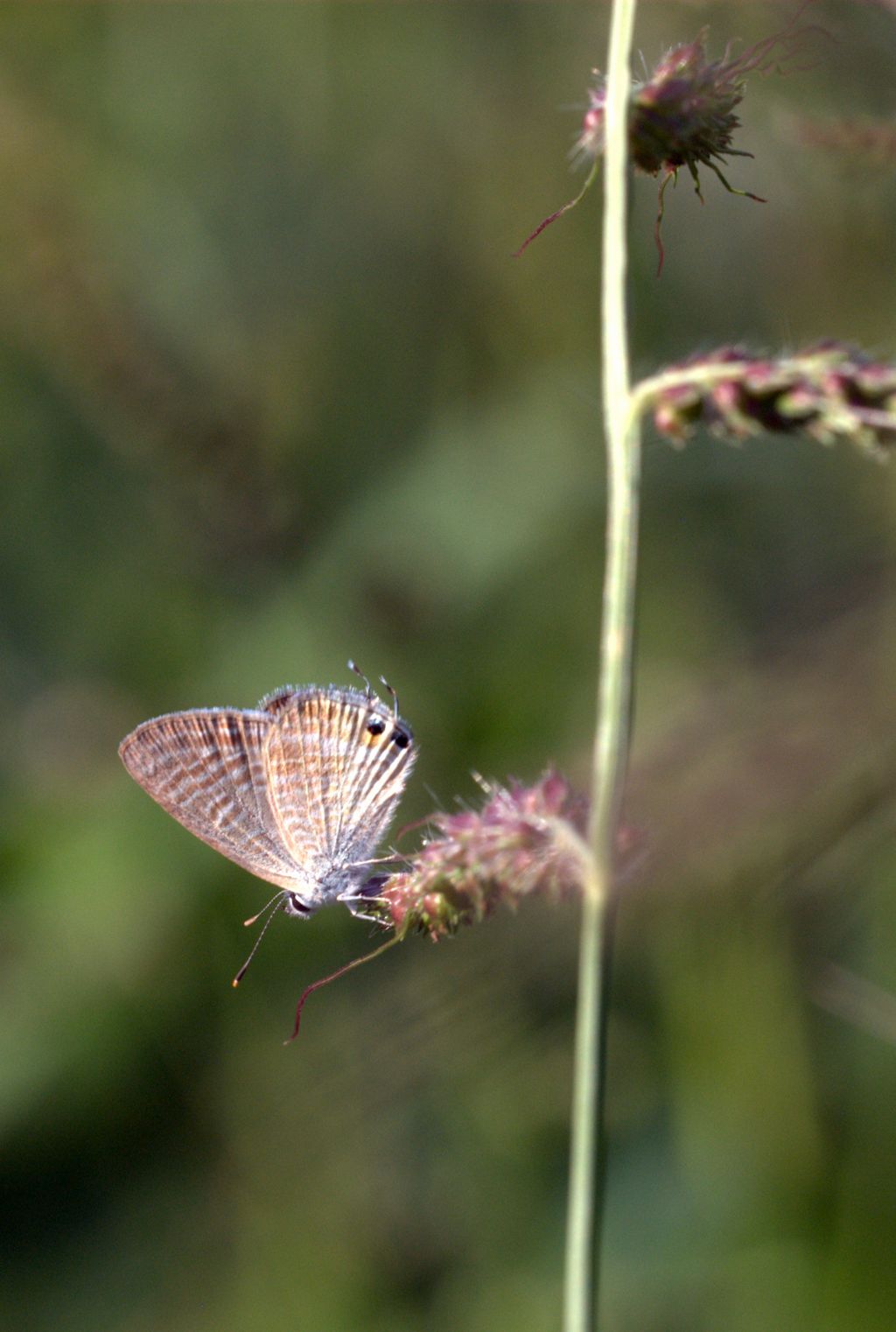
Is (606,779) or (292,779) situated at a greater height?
(292,779)

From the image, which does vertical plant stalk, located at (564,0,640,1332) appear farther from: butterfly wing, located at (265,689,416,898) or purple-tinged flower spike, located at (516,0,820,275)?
butterfly wing, located at (265,689,416,898)

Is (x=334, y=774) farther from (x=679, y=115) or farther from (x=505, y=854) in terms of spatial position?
(x=679, y=115)

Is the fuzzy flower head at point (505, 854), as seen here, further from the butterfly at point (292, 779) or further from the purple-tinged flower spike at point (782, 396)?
the butterfly at point (292, 779)

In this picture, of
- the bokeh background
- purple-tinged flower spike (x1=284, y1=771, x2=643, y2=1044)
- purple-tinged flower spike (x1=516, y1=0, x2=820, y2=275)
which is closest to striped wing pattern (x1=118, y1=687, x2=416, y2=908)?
the bokeh background

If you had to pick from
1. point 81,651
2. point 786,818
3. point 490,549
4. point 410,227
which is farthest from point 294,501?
point 786,818

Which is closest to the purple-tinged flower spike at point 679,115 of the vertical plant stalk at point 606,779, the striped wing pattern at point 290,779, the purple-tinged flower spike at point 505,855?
the vertical plant stalk at point 606,779

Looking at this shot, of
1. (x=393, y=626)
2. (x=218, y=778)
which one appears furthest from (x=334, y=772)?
(x=393, y=626)
